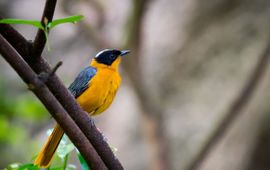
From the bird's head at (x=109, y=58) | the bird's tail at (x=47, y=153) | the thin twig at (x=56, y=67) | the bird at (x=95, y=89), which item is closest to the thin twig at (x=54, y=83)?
the thin twig at (x=56, y=67)

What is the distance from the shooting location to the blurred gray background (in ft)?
17.0

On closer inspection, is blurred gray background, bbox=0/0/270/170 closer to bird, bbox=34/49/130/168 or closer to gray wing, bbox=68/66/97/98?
bird, bbox=34/49/130/168

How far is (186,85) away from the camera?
20.9ft

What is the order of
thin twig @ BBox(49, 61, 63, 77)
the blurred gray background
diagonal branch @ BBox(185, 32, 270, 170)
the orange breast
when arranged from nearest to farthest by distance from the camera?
thin twig @ BBox(49, 61, 63, 77) < the orange breast < diagonal branch @ BBox(185, 32, 270, 170) < the blurred gray background

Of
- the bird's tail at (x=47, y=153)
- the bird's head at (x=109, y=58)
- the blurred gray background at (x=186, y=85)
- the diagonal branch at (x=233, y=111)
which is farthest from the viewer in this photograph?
the blurred gray background at (x=186, y=85)

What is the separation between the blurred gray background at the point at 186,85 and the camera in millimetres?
5184

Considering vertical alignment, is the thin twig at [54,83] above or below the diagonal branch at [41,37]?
below

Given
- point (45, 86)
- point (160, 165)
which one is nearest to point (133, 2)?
point (160, 165)

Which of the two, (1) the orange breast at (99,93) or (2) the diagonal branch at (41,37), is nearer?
(2) the diagonal branch at (41,37)

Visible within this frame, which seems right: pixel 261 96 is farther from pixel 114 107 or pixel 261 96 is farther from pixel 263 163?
pixel 114 107

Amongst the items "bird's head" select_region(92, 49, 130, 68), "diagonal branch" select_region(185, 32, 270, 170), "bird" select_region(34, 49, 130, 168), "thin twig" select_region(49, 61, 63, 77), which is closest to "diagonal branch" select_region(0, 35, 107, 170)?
"thin twig" select_region(49, 61, 63, 77)

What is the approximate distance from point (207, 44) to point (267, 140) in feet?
4.81

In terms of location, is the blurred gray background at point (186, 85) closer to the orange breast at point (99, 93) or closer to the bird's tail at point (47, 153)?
the orange breast at point (99, 93)

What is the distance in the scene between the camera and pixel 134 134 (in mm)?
6555
